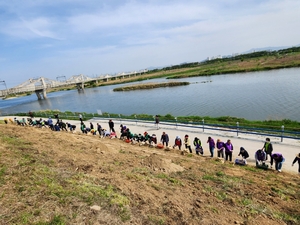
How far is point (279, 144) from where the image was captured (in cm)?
1300

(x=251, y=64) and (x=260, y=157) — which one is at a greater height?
(x=260, y=157)

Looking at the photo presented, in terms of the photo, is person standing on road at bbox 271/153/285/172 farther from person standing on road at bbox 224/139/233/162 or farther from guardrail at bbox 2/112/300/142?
guardrail at bbox 2/112/300/142

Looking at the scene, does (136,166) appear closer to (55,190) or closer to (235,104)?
(55,190)

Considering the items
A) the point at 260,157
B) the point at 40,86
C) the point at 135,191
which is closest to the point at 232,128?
the point at 260,157

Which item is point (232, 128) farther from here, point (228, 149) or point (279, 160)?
point (279, 160)

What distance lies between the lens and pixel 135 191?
698 centimetres

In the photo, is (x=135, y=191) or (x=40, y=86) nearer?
(x=135, y=191)

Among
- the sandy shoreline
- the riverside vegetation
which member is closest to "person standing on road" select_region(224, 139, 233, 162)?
the sandy shoreline

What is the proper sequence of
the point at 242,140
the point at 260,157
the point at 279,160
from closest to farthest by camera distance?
the point at 279,160, the point at 260,157, the point at 242,140

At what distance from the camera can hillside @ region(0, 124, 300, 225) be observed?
5699 millimetres

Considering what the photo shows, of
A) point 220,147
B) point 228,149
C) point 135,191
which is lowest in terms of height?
point 220,147

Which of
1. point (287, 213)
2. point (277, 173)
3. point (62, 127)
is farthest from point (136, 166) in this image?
point (62, 127)

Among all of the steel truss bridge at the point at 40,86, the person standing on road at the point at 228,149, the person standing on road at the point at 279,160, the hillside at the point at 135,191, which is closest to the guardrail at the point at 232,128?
the person standing on road at the point at 279,160

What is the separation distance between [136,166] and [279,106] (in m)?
24.9
